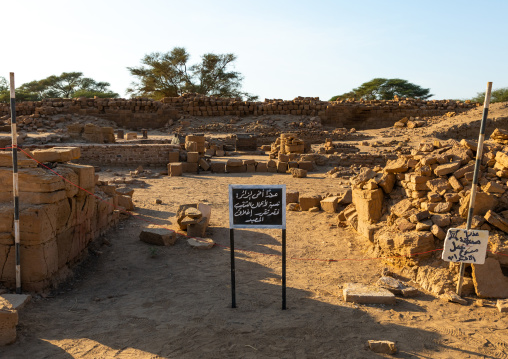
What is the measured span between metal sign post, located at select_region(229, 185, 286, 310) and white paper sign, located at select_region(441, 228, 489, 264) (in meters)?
2.25

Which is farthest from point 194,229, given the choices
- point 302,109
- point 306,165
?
point 302,109

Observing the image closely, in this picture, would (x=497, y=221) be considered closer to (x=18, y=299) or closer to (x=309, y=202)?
(x=309, y=202)

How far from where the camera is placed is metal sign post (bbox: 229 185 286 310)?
5258 millimetres

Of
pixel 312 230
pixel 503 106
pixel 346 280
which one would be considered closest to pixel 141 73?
pixel 503 106

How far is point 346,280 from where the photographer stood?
643 centimetres

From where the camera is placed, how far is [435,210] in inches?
269

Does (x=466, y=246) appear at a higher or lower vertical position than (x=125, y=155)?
lower

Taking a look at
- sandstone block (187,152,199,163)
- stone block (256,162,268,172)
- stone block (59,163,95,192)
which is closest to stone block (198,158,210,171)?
sandstone block (187,152,199,163)

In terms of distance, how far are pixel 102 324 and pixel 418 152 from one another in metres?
6.48

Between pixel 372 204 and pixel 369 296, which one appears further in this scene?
pixel 372 204

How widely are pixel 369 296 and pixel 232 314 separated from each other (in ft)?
5.96

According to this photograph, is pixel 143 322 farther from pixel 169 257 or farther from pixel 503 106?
pixel 503 106

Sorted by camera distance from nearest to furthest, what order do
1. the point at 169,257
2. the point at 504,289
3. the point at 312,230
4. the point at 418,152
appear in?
the point at 504,289, the point at 169,257, the point at 418,152, the point at 312,230

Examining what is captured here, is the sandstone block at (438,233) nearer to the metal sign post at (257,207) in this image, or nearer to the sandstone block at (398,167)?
the sandstone block at (398,167)
